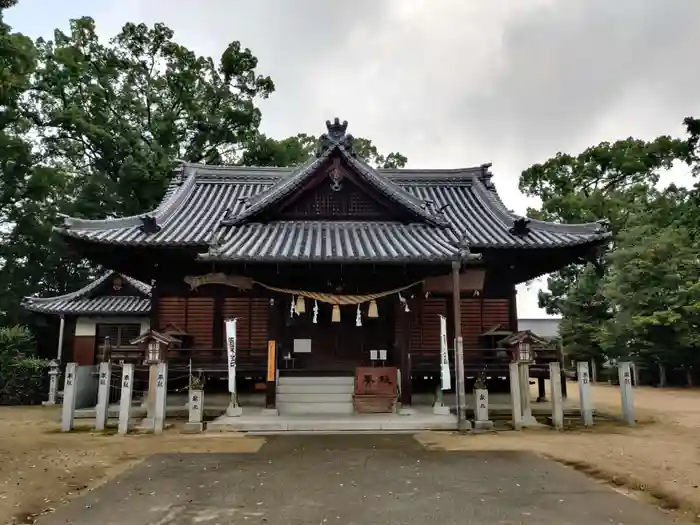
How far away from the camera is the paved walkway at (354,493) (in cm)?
581

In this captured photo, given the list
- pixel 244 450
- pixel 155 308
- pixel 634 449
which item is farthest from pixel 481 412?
pixel 155 308

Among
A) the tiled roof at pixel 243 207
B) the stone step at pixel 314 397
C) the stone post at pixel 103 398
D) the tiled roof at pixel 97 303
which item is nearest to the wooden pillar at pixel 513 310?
the tiled roof at pixel 243 207

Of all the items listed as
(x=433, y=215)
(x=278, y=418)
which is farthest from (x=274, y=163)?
(x=278, y=418)

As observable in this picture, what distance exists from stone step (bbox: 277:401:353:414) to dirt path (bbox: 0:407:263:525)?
89.6 inches


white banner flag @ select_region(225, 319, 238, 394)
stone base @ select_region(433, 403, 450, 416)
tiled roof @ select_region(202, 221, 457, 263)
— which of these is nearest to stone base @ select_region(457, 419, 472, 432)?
stone base @ select_region(433, 403, 450, 416)

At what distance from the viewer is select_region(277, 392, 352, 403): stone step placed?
553 inches

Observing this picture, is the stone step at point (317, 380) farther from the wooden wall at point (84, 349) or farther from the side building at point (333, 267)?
the wooden wall at point (84, 349)

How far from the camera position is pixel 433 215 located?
16.5 meters

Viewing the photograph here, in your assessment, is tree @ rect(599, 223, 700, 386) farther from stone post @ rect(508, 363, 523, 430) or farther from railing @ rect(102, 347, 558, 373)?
stone post @ rect(508, 363, 523, 430)

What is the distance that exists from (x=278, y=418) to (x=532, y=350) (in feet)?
21.9

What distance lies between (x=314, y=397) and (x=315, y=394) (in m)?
0.10

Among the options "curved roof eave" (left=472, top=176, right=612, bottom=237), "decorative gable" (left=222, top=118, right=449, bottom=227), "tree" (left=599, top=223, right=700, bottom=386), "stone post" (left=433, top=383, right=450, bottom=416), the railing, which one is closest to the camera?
"stone post" (left=433, top=383, right=450, bottom=416)

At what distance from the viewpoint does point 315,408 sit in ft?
45.3

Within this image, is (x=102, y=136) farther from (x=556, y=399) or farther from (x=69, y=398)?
(x=556, y=399)
